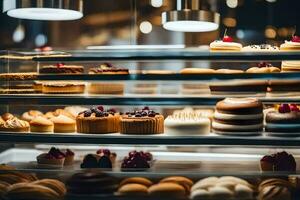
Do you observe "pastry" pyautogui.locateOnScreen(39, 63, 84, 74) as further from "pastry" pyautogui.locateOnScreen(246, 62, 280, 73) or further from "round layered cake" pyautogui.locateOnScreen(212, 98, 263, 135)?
"pastry" pyautogui.locateOnScreen(246, 62, 280, 73)

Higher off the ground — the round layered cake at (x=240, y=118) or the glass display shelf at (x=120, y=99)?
the glass display shelf at (x=120, y=99)

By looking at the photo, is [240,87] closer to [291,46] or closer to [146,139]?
[291,46]

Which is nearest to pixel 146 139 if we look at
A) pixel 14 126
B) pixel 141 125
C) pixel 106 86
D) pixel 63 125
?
pixel 141 125

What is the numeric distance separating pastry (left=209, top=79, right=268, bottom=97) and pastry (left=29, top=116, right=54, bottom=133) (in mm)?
1337

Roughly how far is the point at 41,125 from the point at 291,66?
1.99 metres

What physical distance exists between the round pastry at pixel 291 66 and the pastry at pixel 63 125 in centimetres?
170

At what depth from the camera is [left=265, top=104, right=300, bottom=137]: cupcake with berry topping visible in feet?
12.1

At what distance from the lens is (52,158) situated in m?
4.14

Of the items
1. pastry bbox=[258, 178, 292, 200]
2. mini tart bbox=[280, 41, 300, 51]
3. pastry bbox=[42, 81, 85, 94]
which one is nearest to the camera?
pastry bbox=[258, 178, 292, 200]

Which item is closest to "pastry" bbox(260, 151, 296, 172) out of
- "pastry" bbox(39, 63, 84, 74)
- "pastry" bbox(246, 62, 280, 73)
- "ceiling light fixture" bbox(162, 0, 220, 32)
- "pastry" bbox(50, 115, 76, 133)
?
"pastry" bbox(246, 62, 280, 73)

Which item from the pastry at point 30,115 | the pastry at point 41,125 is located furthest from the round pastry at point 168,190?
the pastry at point 30,115

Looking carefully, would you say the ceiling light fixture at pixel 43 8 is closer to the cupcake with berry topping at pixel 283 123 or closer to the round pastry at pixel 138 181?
the round pastry at pixel 138 181

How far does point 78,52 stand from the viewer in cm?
425

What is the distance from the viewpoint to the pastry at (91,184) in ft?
11.9
